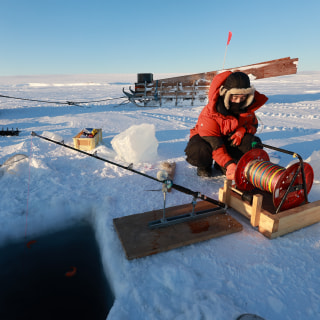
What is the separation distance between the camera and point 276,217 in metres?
2.40

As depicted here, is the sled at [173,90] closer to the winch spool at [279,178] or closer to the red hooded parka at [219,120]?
the red hooded parka at [219,120]

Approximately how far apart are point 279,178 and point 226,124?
1.36 meters

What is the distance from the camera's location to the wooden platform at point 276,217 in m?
2.41

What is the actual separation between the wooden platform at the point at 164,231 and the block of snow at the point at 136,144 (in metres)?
1.81

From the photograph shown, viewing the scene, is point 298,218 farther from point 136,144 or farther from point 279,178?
point 136,144

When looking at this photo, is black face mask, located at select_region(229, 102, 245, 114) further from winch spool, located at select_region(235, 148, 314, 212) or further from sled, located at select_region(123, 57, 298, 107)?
sled, located at select_region(123, 57, 298, 107)

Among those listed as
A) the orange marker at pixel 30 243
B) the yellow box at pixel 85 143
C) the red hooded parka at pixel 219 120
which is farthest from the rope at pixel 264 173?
the yellow box at pixel 85 143

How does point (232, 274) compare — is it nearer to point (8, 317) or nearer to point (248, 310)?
point (248, 310)

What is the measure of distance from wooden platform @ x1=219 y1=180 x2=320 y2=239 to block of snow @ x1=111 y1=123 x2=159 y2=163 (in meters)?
2.19

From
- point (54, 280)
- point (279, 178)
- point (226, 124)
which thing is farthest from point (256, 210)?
point (54, 280)

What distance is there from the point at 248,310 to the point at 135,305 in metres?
0.85

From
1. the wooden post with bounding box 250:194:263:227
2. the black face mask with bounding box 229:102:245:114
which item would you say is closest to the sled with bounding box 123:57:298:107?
the black face mask with bounding box 229:102:245:114

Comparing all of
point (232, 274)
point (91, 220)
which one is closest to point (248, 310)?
point (232, 274)

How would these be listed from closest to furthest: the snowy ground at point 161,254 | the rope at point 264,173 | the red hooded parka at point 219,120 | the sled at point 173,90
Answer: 1. the snowy ground at point 161,254
2. the rope at point 264,173
3. the red hooded parka at point 219,120
4. the sled at point 173,90
